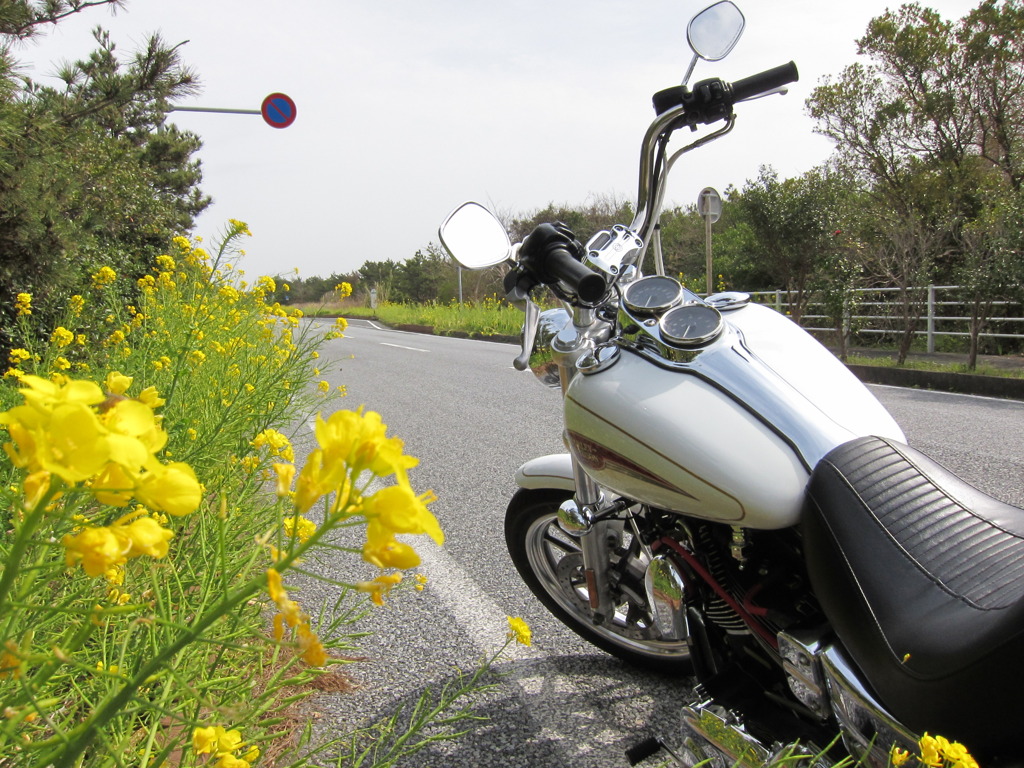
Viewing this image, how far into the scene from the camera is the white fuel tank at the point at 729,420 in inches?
52.1

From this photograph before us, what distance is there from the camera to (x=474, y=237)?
Result: 1.78 meters

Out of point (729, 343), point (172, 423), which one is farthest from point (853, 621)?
point (172, 423)

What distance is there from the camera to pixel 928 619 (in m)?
1.10

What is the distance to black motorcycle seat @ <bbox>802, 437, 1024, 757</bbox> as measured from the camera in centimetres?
101

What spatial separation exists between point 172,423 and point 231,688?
108 centimetres

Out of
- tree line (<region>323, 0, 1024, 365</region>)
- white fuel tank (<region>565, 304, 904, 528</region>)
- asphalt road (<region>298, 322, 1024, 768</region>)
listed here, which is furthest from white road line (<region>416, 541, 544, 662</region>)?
tree line (<region>323, 0, 1024, 365</region>)

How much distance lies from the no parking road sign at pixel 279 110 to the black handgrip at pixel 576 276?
10.1 metres

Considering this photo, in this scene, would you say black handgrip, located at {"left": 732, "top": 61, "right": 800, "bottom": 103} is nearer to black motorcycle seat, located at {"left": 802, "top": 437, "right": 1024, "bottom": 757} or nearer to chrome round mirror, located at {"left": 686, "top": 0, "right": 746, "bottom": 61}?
chrome round mirror, located at {"left": 686, "top": 0, "right": 746, "bottom": 61}

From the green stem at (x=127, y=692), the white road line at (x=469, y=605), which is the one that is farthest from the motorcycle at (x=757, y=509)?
the green stem at (x=127, y=692)

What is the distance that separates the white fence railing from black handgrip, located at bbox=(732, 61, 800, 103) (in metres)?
8.53

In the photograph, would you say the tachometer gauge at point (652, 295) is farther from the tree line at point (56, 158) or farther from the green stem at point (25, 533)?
the tree line at point (56, 158)

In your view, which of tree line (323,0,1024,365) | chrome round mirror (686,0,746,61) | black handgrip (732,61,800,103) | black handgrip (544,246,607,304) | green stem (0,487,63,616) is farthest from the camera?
tree line (323,0,1024,365)

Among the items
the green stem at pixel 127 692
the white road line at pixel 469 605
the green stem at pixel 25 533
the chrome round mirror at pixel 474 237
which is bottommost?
the white road line at pixel 469 605

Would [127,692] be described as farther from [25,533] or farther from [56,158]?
[56,158]
